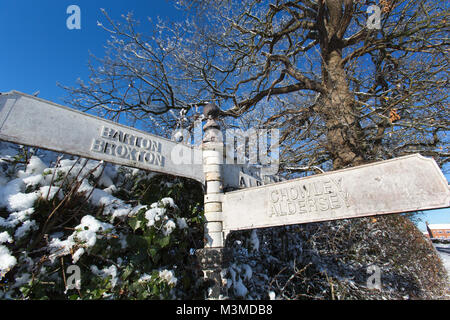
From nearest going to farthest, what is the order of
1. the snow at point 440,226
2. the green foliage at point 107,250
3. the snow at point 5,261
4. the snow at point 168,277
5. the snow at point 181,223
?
the snow at point 5,261 → the green foliage at point 107,250 → the snow at point 168,277 → the snow at point 181,223 → the snow at point 440,226

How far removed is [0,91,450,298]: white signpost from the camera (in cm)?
177

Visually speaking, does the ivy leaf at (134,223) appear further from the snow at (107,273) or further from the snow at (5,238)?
the snow at (5,238)

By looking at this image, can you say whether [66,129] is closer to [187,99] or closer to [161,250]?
[161,250]

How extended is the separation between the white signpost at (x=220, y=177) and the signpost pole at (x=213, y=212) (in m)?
0.01

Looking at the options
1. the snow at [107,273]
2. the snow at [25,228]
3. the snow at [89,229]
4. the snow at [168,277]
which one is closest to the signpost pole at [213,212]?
the snow at [168,277]

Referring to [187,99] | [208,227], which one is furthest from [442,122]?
[187,99]

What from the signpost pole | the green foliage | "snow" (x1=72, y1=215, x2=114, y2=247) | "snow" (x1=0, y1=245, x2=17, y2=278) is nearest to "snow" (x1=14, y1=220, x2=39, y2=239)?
the green foliage

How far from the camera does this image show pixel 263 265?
3.90 metres

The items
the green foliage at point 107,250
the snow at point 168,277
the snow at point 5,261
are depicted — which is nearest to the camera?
the snow at point 5,261

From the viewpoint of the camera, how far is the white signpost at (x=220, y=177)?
1.77m

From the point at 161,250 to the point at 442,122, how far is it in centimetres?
611

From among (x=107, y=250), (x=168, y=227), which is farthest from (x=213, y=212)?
(x=107, y=250)

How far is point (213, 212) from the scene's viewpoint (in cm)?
280

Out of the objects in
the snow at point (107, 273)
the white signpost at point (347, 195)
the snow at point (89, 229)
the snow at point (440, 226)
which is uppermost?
the snow at point (440, 226)
